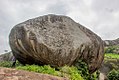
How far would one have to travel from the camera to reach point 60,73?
1494cm

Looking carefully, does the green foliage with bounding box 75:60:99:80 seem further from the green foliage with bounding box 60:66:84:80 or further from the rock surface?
the rock surface

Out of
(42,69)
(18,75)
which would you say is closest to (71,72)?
(42,69)

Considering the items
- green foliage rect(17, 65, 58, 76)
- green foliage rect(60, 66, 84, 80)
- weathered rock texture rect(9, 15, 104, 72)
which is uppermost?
weathered rock texture rect(9, 15, 104, 72)

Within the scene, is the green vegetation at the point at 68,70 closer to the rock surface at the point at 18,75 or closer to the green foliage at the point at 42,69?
the green foliage at the point at 42,69

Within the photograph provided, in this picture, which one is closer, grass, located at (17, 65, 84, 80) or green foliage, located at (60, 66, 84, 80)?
grass, located at (17, 65, 84, 80)

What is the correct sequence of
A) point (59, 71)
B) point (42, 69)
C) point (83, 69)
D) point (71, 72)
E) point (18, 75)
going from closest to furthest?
1. point (18, 75)
2. point (42, 69)
3. point (59, 71)
4. point (71, 72)
5. point (83, 69)

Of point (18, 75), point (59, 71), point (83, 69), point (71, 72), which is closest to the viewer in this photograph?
point (18, 75)

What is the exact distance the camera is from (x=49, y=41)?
15438 millimetres

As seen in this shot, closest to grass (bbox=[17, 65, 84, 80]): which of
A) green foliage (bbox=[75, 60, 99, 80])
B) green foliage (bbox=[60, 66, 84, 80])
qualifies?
green foliage (bbox=[60, 66, 84, 80])

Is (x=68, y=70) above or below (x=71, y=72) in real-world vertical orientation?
above

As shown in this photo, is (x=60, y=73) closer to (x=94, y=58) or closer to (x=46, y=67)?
(x=46, y=67)

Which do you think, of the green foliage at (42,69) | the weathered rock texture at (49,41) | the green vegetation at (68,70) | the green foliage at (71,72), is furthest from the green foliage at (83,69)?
the green foliage at (42,69)

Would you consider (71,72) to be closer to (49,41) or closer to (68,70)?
(68,70)

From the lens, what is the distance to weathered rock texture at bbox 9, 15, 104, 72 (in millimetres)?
15268
